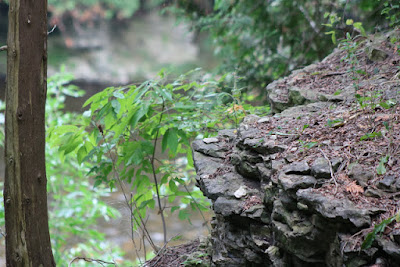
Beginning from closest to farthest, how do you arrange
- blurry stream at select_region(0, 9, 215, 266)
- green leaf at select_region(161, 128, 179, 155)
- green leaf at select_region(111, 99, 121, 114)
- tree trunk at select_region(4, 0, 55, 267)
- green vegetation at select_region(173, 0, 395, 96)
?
1. tree trunk at select_region(4, 0, 55, 267)
2. green leaf at select_region(111, 99, 121, 114)
3. green leaf at select_region(161, 128, 179, 155)
4. green vegetation at select_region(173, 0, 395, 96)
5. blurry stream at select_region(0, 9, 215, 266)

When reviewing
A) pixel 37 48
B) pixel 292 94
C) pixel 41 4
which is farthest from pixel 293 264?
pixel 41 4

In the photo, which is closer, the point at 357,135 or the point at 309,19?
the point at 357,135

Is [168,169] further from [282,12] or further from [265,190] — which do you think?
[282,12]

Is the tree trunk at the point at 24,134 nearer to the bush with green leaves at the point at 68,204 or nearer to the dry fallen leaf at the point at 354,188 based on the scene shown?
the dry fallen leaf at the point at 354,188

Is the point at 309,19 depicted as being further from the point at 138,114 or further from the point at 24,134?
the point at 24,134

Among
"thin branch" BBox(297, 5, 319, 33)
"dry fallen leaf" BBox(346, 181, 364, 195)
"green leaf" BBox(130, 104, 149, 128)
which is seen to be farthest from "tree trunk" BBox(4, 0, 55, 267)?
"thin branch" BBox(297, 5, 319, 33)

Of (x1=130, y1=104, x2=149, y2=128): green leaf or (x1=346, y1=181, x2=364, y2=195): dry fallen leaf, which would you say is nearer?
(x1=346, y1=181, x2=364, y2=195): dry fallen leaf

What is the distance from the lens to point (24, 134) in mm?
1779

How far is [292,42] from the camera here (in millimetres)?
3605

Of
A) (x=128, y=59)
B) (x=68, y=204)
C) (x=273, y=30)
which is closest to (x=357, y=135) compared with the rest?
(x=273, y=30)

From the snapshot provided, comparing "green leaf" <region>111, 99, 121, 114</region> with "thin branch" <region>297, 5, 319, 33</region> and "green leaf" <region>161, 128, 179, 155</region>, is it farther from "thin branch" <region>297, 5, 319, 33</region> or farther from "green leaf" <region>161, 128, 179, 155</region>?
"thin branch" <region>297, 5, 319, 33</region>

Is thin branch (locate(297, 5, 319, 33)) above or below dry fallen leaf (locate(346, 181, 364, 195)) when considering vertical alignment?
above

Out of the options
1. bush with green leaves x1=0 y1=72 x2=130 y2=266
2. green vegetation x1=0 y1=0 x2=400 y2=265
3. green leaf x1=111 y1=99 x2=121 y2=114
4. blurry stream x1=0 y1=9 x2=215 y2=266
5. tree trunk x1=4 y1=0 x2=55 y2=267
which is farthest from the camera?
blurry stream x1=0 y1=9 x2=215 y2=266

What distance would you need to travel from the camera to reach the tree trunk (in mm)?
1772
